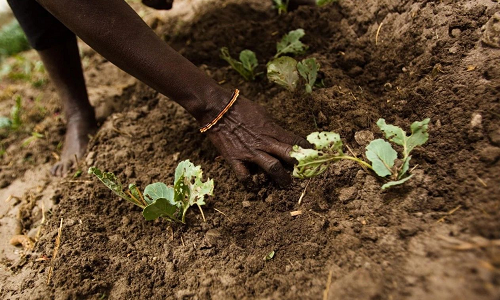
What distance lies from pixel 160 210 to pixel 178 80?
24.5 inches

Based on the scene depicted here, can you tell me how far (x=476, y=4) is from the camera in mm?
1719

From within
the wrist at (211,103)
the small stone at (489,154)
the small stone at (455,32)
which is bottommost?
the small stone at (489,154)

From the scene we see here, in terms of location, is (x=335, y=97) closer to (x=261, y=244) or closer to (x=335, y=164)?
(x=335, y=164)

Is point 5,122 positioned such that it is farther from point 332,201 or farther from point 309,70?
point 332,201

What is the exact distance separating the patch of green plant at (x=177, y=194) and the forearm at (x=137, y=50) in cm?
34

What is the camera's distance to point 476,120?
1.45 meters

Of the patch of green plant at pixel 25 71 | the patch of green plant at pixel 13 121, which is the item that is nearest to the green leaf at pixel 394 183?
the patch of green plant at pixel 13 121

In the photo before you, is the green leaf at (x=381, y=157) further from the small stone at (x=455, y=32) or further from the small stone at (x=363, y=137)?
the small stone at (x=455, y=32)

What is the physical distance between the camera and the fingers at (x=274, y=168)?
162 centimetres

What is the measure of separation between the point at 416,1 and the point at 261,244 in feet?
4.98

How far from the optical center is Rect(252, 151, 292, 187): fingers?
1620 mm

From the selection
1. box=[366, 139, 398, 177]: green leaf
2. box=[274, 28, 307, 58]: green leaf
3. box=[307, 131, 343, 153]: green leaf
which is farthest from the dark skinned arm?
box=[274, 28, 307, 58]: green leaf

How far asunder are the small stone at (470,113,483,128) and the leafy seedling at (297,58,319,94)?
757 mm

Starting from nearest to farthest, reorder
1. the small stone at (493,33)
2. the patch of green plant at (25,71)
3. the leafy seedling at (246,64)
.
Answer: the small stone at (493,33) → the leafy seedling at (246,64) → the patch of green plant at (25,71)
